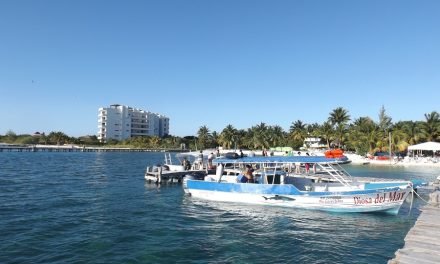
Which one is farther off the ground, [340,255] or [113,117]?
[113,117]

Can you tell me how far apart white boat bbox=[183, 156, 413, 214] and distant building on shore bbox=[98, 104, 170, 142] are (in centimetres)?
15570

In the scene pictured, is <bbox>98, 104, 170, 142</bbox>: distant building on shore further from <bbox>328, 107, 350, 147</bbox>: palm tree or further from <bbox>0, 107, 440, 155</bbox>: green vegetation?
<bbox>328, 107, 350, 147</bbox>: palm tree

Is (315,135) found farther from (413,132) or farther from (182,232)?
(182,232)

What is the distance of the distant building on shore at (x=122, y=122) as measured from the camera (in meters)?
178

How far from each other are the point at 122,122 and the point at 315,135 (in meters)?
107

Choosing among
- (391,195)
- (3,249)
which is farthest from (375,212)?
(3,249)

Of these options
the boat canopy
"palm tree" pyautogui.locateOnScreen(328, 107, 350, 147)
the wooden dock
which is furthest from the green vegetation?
the wooden dock

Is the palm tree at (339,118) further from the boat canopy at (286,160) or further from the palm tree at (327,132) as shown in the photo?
the boat canopy at (286,160)

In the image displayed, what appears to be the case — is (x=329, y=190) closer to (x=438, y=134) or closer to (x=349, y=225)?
(x=349, y=225)

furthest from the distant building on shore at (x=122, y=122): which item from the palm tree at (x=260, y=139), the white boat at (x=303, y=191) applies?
the white boat at (x=303, y=191)

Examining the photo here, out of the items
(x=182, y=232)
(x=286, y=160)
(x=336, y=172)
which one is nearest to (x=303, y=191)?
(x=336, y=172)

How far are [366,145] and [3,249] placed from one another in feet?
295

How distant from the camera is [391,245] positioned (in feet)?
53.9

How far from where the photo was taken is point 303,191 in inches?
979
